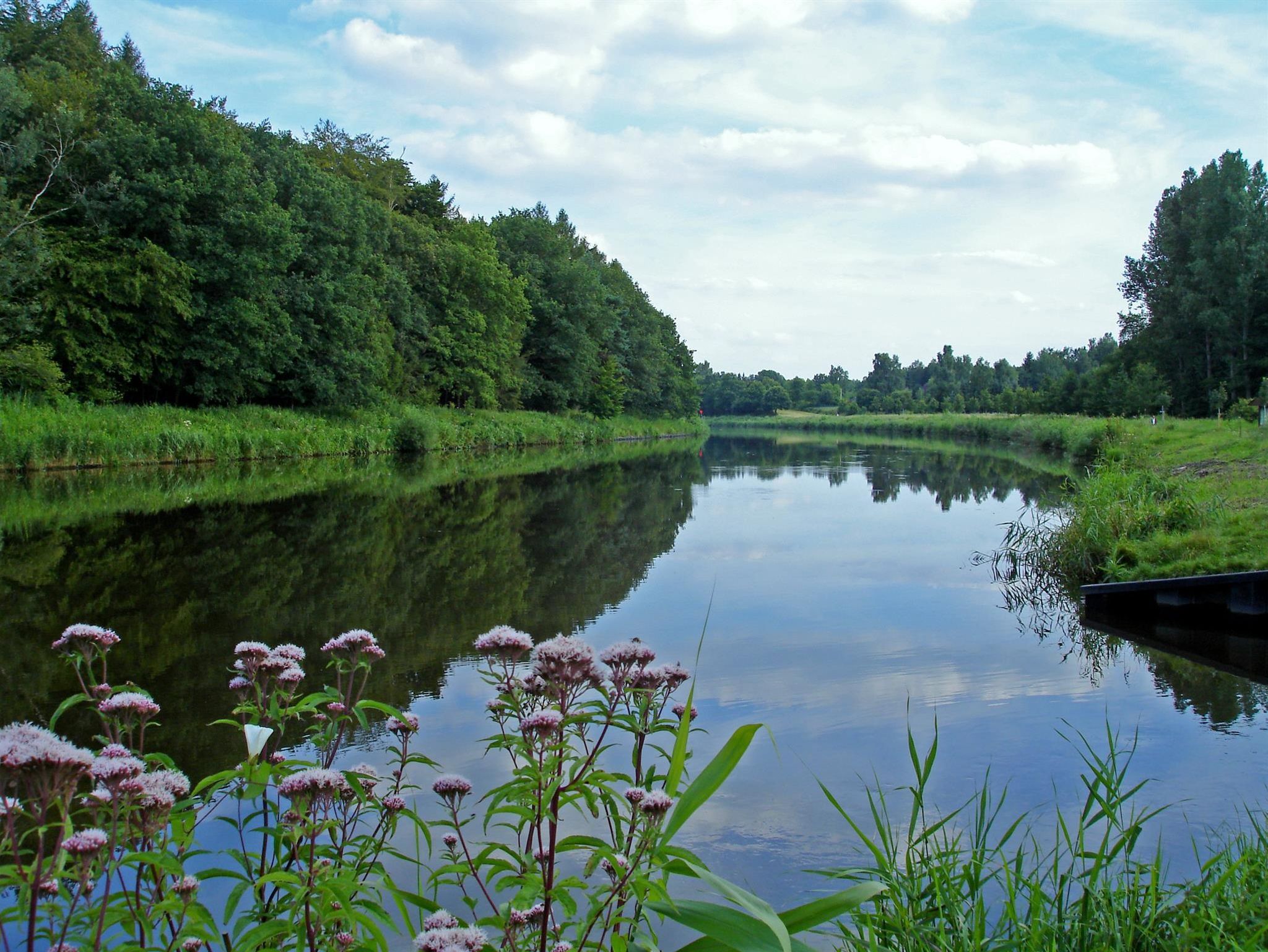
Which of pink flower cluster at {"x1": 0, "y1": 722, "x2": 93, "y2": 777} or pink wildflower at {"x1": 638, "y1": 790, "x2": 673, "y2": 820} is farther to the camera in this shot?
pink wildflower at {"x1": 638, "y1": 790, "x2": 673, "y2": 820}

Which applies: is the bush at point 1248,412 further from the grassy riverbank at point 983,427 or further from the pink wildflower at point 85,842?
the pink wildflower at point 85,842

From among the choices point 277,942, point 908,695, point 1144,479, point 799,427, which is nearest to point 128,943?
point 277,942

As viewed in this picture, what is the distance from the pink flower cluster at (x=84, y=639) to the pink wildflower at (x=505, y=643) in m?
1.00

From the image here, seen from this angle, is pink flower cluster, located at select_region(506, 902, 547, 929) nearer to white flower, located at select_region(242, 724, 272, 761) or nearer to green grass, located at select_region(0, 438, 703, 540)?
white flower, located at select_region(242, 724, 272, 761)

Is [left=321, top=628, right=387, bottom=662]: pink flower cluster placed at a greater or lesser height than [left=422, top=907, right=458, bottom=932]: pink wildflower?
greater

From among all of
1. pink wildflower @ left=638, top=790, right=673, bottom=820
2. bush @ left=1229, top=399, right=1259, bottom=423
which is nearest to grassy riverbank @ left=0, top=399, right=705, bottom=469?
pink wildflower @ left=638, top=790, right=673, bottom=820

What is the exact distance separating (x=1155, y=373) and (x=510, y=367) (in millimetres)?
31270

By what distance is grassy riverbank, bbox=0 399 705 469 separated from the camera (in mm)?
20953

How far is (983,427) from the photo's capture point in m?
52.8

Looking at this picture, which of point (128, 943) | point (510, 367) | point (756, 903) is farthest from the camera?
point (510, 367)

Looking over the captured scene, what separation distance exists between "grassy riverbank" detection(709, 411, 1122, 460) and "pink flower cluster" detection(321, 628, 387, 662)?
26.0 m

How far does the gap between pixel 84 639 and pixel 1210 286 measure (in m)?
49.3

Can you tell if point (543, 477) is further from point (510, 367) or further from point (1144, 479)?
point (510, 367)

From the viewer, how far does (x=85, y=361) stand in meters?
23.9
